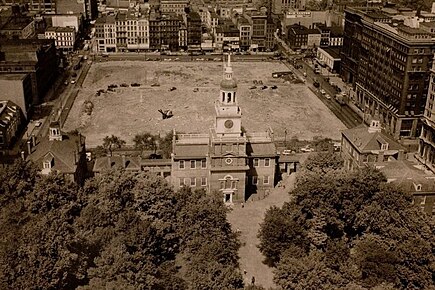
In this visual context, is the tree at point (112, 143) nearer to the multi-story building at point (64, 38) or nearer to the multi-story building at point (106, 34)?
the multi-story building at point (106, 34)

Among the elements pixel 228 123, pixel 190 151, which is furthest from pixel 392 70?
pixel 190 151

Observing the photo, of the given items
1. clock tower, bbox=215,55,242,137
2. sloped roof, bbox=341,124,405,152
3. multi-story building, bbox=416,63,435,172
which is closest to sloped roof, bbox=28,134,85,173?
clock tower, bbox=215,55,242,137

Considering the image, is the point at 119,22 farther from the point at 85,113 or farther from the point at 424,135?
the point at 424,135

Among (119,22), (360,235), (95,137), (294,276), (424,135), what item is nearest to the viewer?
(294,276)

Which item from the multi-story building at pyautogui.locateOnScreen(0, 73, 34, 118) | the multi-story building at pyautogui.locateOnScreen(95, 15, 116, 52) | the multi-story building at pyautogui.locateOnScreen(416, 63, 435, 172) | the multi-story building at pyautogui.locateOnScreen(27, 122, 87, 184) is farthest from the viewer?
the multi-story building at pyautogui.locateOnScreen(95, 15, 116, 52)

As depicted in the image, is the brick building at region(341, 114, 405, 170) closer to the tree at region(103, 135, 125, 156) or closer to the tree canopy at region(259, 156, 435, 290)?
the tree canopy at region(259, 156, 435, 290)

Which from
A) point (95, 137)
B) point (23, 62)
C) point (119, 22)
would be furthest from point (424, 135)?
point (119, 22)
